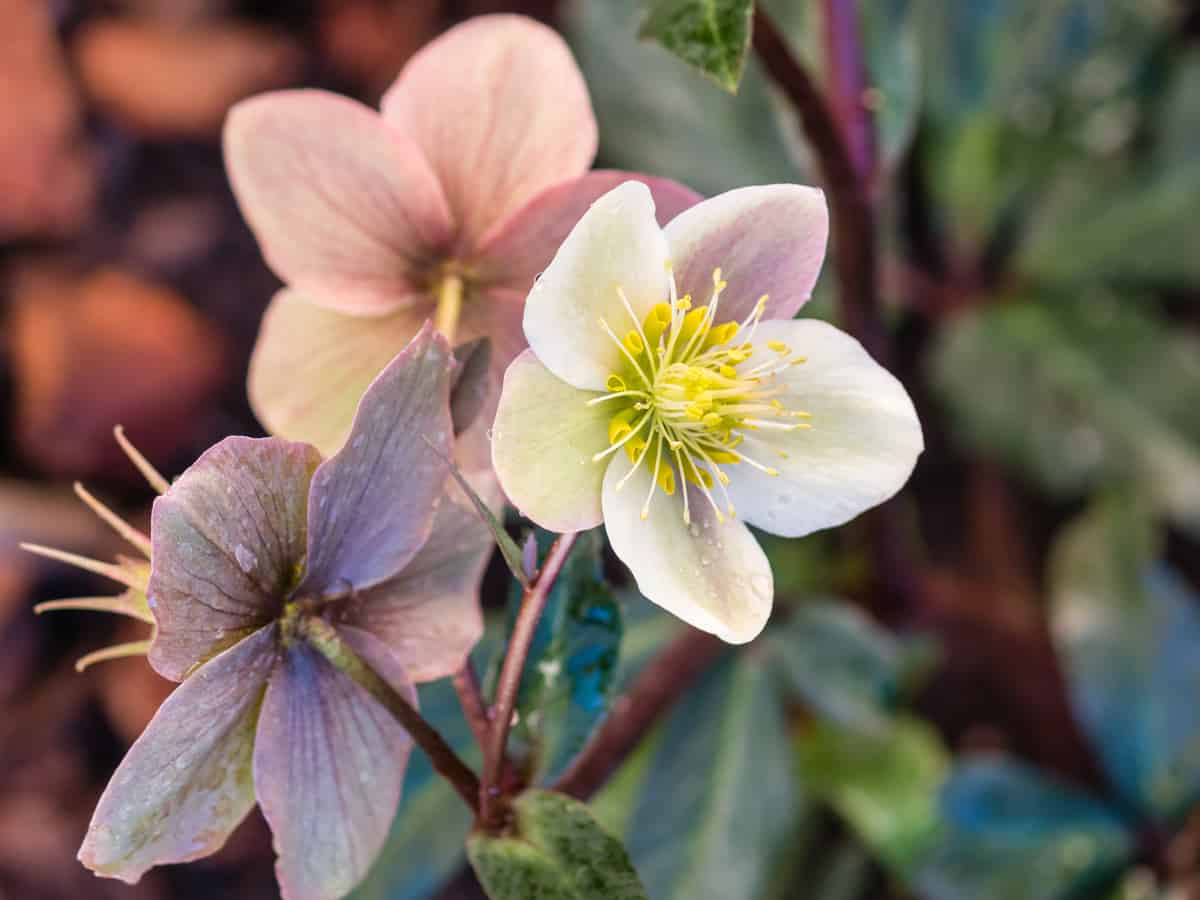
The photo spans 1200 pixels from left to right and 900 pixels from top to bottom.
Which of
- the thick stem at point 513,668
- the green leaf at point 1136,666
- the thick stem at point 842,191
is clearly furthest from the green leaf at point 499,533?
the green leaf at point 1136,666

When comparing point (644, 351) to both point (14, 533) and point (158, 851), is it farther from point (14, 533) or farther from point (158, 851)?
point (14, 533)

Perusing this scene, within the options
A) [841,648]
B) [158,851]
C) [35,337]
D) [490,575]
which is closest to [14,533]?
[35,337]

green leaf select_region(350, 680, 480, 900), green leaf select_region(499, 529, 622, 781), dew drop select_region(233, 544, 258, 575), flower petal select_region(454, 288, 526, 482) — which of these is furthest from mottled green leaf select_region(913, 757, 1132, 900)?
dew drop select_region(233, 544, 258, 575)

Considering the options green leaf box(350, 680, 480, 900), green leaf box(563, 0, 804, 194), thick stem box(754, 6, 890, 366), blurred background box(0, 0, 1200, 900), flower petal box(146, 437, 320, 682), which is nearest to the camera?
flower petal box(146, 437, 320, 682)

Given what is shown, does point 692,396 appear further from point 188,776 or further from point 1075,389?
point 1075,389

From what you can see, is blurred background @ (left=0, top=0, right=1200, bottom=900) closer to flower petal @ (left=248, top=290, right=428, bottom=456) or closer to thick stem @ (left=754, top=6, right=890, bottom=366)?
thick stem @ (left=754, top=6, right=890, bottom=366)

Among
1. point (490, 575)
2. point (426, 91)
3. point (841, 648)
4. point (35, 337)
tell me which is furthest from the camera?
point (35, 337)

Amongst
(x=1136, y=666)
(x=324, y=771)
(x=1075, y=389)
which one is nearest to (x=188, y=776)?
(x=324, y=771)

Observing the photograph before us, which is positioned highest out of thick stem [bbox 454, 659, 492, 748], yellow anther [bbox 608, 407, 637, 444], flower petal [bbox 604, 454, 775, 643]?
yellow anther [bbox 608, 407, 637, 444]
